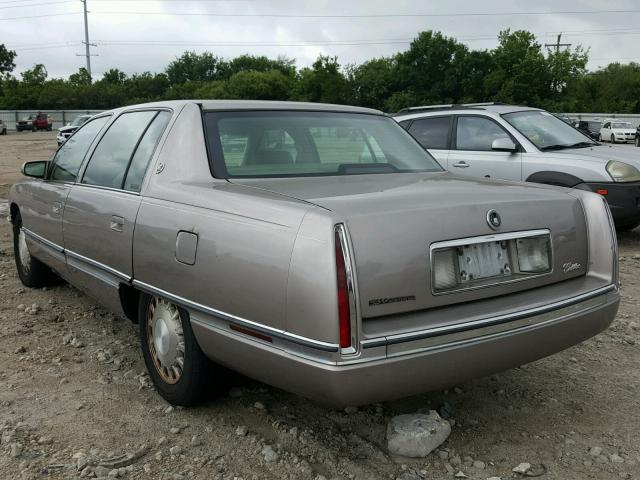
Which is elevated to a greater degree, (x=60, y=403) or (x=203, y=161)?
(x=203, y=161)

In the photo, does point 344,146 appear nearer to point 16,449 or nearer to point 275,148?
point 275,148

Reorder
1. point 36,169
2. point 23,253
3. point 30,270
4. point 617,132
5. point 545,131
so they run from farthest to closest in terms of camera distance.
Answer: point 617,132 < point 545,131 < point 23,253 < point 30,270 < point 36,169

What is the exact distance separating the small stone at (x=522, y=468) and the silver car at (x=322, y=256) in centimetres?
41

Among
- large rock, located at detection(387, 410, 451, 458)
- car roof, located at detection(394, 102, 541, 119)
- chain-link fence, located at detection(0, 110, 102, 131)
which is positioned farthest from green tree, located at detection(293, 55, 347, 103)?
large rock, located at detection(387, 410, 451, 458)

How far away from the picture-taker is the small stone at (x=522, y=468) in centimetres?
260

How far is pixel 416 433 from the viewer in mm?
2750

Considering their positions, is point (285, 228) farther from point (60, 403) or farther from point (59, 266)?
point (59, 266)

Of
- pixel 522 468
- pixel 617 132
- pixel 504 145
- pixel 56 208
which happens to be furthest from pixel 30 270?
pixel 617 132

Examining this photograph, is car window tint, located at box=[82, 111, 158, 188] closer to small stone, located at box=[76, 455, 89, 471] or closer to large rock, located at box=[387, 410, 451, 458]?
small stone, located at box=[76, 455, 89, 471]

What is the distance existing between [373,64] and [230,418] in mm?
74527

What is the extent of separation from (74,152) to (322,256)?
9.54 ft

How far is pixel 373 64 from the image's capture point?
74.2 m

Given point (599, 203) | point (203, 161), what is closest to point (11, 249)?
point (203, 161)

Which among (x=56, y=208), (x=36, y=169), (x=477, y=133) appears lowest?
(x=56, y=208)
